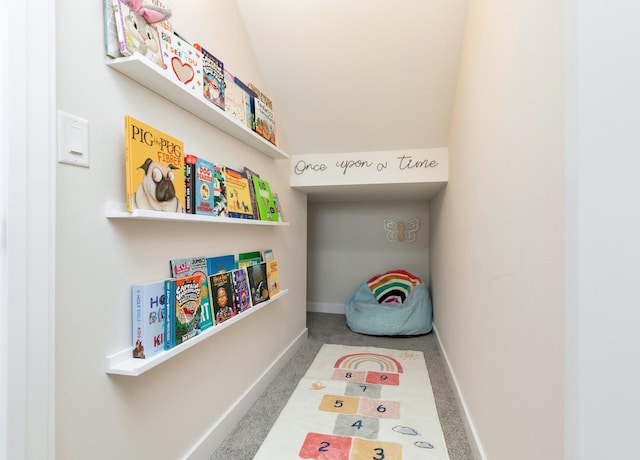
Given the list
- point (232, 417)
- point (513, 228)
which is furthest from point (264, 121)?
point (232, 417)

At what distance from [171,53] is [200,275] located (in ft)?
2.75

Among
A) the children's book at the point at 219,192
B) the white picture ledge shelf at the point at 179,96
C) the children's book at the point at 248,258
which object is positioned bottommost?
the children's book at the point at 248,258

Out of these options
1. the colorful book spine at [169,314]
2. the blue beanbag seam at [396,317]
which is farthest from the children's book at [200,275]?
the blue beanbag seam at [396,317]

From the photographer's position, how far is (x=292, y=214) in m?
2.64

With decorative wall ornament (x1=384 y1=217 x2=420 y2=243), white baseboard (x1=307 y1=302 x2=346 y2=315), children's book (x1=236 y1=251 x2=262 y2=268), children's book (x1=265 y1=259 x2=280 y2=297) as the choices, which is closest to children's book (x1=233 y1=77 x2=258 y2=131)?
children's book (x1=236 y1=251 x2=262 y2=268)

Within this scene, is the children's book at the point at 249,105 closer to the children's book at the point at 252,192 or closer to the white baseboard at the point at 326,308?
the children's book at the point at 252,192

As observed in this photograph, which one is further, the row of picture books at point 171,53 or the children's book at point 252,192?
the children's book at point 252,192

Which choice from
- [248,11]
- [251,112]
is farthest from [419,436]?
[248,11]

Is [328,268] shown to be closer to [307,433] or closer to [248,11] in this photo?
[307,433]

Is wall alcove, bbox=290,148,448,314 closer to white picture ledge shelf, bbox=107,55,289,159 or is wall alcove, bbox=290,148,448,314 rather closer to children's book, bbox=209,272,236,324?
white picture ledge shelf, bbox=107,55,289,159

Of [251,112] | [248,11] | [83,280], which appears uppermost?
[248,11]

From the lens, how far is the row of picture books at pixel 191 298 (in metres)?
1.02

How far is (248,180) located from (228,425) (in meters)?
1.25

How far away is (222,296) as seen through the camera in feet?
4.70
